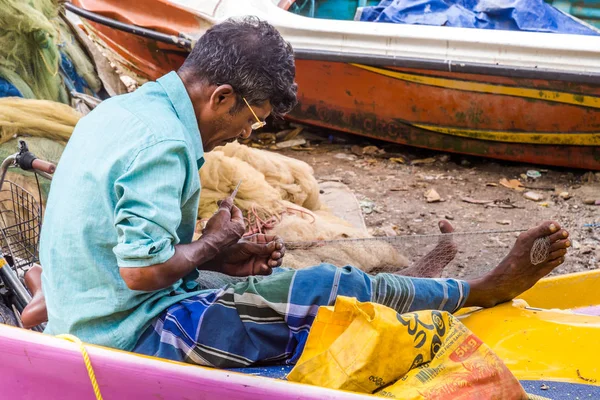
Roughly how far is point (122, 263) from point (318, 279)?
2.22 feet

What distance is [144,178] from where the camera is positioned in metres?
1.85

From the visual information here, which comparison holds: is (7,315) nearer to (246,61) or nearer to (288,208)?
(246,61)

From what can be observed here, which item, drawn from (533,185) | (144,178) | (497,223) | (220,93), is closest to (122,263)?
(144,178)

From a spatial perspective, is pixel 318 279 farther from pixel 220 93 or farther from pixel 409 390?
pixel 220 93

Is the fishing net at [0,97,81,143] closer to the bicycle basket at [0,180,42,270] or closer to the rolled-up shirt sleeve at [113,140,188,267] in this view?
the bicycle basket at [0,180,42,270]

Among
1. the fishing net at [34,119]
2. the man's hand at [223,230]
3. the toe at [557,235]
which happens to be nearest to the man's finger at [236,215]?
the man's hand at [223,230]

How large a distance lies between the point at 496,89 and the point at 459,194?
0.93m

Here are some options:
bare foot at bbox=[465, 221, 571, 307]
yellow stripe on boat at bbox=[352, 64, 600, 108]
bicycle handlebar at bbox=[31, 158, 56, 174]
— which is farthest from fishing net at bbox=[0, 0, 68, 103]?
bare foot at bbox=[465, 221, 571, 307]

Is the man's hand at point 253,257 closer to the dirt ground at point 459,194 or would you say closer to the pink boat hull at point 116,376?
the pink boat hull at point 116,376

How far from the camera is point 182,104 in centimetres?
206

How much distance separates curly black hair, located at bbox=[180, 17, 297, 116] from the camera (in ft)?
6.65

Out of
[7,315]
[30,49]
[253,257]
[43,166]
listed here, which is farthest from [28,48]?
[253,257]

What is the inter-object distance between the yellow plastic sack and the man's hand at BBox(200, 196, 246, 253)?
15.4 inches

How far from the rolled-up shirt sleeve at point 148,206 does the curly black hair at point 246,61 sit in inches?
11.1
